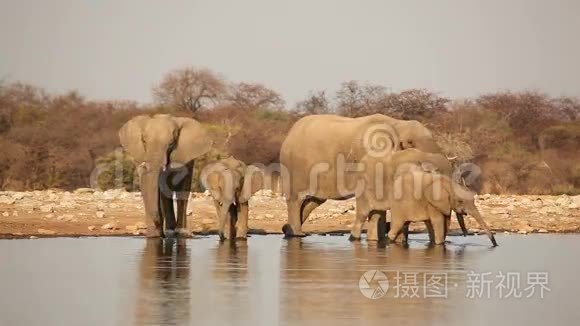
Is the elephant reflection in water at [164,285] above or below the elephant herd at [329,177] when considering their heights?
below

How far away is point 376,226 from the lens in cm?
2486

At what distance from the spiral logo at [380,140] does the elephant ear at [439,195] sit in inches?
64.7

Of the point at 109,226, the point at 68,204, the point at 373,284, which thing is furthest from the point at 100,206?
the point at 373,284

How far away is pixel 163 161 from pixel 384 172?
3.49m

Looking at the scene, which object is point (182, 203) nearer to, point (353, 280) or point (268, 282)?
point (268, 282)

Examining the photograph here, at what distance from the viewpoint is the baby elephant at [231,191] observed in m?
24.6

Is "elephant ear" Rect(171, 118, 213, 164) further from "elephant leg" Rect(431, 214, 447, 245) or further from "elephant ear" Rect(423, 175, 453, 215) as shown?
"elephant leg" Rect(431, 214, 447, 245)

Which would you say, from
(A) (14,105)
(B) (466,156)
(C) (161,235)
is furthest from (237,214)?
(A) (14,105)

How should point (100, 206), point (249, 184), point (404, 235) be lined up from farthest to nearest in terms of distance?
1. point (100, 206)
2. point (249, 184)
3. point (404, 235)

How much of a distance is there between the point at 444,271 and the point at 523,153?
28.4m

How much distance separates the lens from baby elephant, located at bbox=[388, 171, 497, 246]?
77.2 ft

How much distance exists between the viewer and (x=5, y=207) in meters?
30.5

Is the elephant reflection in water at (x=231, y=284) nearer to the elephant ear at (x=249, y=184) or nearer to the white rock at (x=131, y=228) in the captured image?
the elephant ear at (x=249, y=184)

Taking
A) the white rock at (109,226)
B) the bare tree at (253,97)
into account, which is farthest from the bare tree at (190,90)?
the white rock at (109,226)
